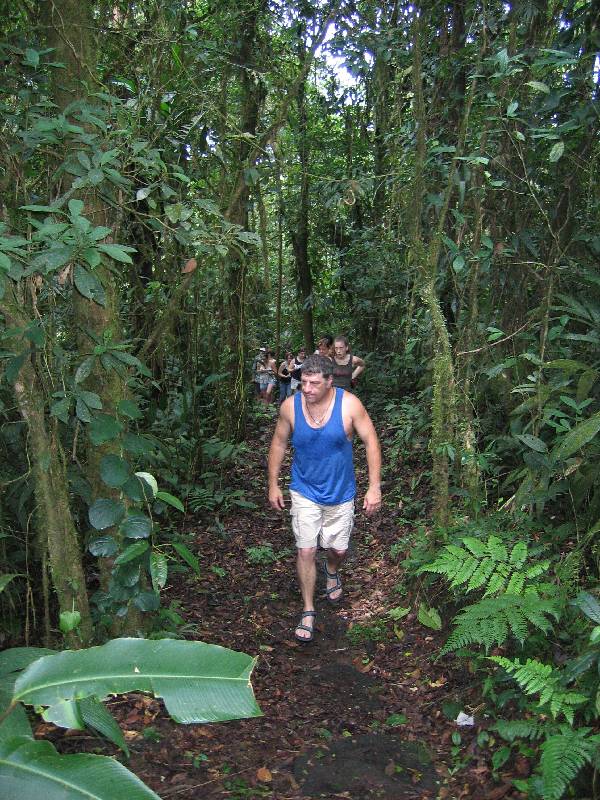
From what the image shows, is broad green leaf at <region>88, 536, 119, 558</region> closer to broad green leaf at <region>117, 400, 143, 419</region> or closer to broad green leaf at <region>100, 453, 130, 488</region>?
broad green leaf at <region>100, 453, 130, 488</region>

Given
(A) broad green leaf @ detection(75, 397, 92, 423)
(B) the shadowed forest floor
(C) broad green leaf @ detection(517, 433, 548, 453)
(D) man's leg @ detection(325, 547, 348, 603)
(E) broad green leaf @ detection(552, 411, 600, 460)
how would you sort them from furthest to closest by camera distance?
(D) man's leg @ detection(325, 547, 348, 603) → (C) broad green leaf @ detection(517, 433, 548, 453) → (E) broad green leaf @ detection(552, 411, 600, 460) → (A) broad green leaf @ detection(75, 397, 92, 423) → (B) the shadowed forest floor

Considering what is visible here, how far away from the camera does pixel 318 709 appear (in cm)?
428

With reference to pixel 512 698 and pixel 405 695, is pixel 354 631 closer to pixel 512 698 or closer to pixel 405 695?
pixel 405 695

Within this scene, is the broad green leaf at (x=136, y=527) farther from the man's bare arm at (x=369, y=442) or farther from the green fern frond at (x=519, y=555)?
the green fern frond at (x=519, y=555)

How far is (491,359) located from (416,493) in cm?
221

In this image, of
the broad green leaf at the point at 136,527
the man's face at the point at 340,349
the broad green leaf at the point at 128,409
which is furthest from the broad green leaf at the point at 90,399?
the man's face at the point at 340,349

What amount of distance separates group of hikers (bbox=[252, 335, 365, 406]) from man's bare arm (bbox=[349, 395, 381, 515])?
3.15 meters

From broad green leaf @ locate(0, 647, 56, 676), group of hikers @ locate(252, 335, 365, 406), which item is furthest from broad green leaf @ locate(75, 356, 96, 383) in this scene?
group of hikers @ locate(252, 335, 365, 406)

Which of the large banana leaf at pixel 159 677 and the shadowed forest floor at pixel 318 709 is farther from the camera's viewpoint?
the shadowed forest floor at pixel 318 709

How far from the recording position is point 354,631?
5.24 meters

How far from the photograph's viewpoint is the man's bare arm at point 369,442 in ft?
16.9

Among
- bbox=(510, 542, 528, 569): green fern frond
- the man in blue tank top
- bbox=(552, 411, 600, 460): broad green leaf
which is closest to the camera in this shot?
bbox=(510, 542, 528, 569): green fern frond

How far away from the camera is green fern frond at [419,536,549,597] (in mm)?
4008

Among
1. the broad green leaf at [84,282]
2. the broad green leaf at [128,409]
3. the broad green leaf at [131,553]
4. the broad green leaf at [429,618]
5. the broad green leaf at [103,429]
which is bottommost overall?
the broad green leaf at [429,618]
